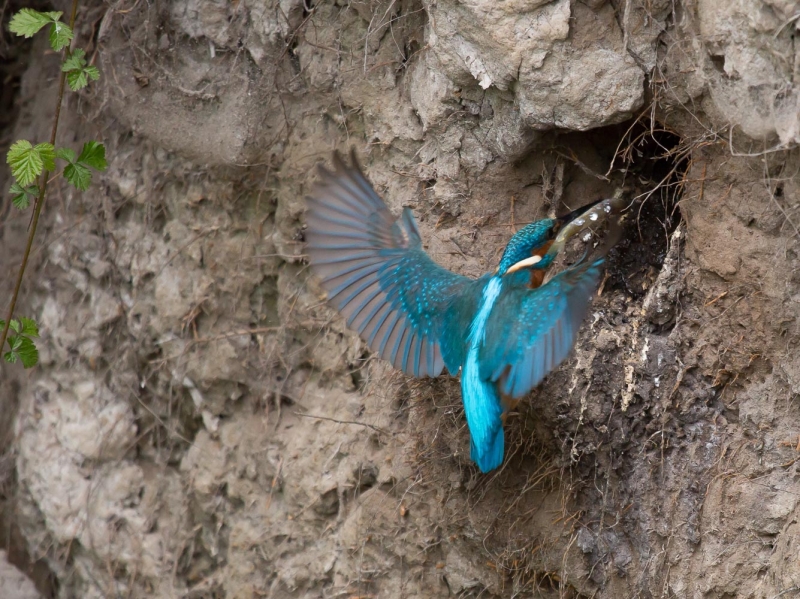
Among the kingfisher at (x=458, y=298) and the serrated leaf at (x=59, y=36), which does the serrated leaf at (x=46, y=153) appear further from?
the kingfisher at (x=458, y=298)

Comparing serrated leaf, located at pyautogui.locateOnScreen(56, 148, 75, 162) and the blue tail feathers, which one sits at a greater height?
serrated leaf, located at pyautogui.locateOnScreen(56, 148, 75, 162)

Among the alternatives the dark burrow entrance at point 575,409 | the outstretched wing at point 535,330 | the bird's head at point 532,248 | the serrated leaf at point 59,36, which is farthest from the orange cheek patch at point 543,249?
the serrated leaf at point 59,36

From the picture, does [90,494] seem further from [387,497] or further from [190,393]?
[387,497]

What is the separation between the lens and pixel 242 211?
3.63 meters

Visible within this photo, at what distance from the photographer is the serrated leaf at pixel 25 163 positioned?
112 inches

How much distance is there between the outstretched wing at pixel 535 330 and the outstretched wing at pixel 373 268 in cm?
32

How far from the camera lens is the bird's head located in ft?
9.10

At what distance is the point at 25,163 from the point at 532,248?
155 cm

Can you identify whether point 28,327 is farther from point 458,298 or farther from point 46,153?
point 458,298

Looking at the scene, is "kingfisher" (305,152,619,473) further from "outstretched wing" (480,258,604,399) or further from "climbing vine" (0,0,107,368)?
"climbing vine" (0,0,107,368)

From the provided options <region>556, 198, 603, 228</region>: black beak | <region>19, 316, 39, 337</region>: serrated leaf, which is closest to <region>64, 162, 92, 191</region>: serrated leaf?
<region>19, 316, 39, 337</region>: serrated leaf

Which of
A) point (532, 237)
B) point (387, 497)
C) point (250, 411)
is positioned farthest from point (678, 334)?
point (250, 411)

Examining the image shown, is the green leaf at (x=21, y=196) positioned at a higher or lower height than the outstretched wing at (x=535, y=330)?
higher

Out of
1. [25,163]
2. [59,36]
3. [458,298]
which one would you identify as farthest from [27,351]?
[458,298]
